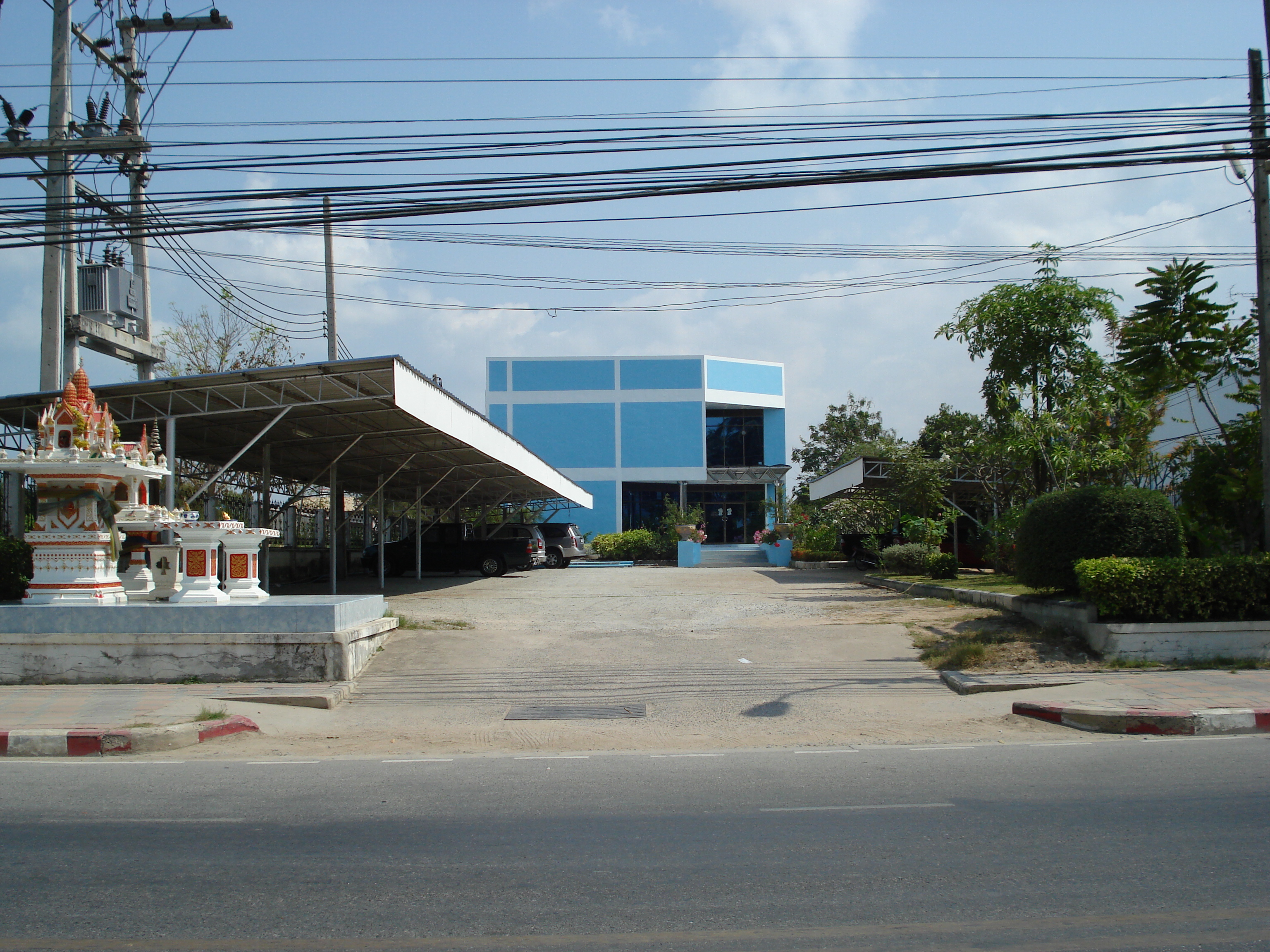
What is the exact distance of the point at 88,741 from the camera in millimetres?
8320

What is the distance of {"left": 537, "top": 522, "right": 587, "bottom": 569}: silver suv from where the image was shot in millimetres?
34812

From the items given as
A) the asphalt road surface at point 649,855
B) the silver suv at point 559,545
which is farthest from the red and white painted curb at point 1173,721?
the silver suv at point 559,545

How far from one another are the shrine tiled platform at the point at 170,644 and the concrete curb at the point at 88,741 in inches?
96.9

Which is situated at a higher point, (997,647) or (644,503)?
(644,503)

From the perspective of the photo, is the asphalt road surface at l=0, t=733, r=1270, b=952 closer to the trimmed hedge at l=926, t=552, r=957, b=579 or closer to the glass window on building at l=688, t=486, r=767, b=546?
the trimmed hedge at l=926, t=552, r=957, b=579

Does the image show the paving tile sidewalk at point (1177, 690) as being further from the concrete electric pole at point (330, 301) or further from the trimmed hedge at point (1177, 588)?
the concrete electric pole at point (330, 301)

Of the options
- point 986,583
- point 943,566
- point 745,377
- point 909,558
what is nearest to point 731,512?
point 745,377

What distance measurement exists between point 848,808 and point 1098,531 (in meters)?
7.90

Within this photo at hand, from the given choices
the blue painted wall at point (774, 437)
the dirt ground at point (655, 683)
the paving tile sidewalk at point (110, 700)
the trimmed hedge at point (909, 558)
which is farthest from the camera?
the blue painted wall at point (774, 437)

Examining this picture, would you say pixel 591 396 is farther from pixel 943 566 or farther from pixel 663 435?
pixel 943 566

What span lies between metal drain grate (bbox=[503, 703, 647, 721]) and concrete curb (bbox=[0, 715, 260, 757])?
3129mm

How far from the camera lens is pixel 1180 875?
4730 millimetres

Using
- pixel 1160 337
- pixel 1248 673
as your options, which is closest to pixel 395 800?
pixel 1248 673

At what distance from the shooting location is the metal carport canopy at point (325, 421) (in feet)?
49.0
